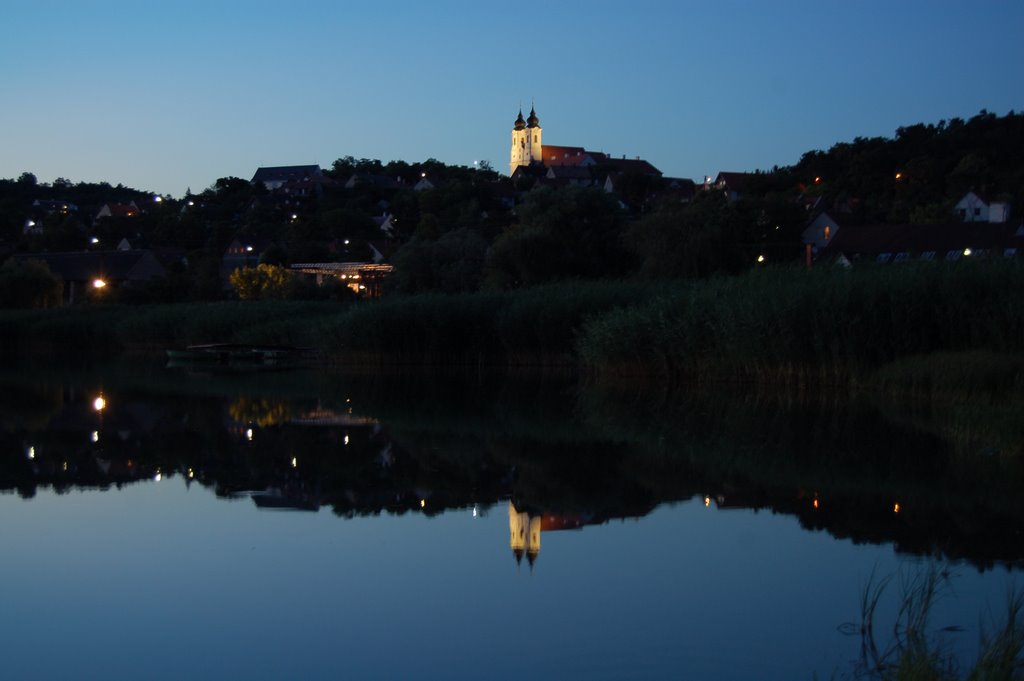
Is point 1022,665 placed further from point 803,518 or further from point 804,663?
point 803,518

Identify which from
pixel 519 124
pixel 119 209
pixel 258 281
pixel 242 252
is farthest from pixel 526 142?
pixel 258 281

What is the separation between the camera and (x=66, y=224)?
275ft

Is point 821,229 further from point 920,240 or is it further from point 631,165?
point 631,165

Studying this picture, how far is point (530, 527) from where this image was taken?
10.3 m

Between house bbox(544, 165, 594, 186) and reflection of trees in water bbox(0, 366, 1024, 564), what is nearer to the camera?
reflection of trees in water bbox(0, 366, 1024, 564)

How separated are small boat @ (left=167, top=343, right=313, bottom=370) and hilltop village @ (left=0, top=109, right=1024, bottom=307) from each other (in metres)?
9.77

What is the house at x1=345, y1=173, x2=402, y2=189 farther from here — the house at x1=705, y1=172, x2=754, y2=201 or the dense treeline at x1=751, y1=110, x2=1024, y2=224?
the dense treeline at x1=751, y1=110, x2=1024, y2=224

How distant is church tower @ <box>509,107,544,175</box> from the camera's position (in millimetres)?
179000

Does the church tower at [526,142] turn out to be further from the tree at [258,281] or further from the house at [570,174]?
the tree at [258,281]

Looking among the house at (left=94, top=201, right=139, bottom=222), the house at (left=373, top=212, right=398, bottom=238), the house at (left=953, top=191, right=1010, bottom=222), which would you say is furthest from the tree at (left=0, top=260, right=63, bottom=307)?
the house at (left=94, top=201, right=139, bottom=222)

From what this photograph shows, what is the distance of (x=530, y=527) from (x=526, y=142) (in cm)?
17270

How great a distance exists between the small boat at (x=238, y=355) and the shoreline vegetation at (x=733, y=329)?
0.68m

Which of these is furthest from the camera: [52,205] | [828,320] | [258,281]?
[52,205]

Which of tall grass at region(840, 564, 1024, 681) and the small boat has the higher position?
the small boat
